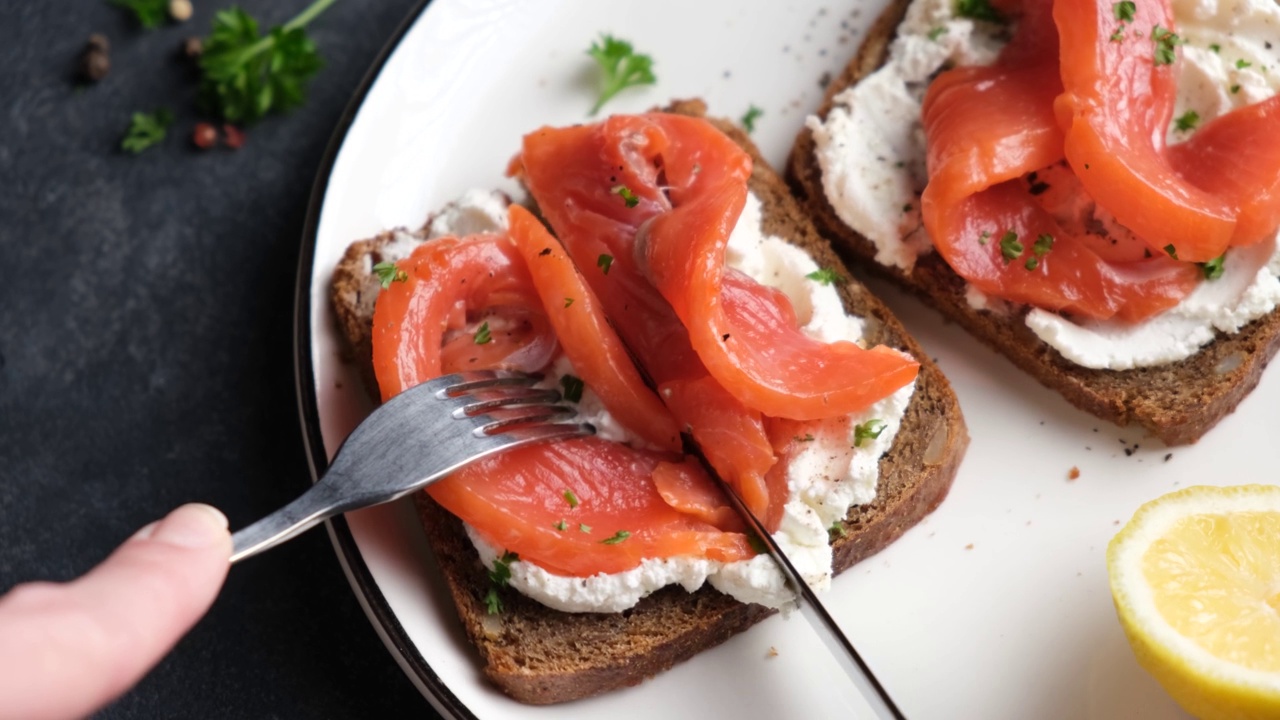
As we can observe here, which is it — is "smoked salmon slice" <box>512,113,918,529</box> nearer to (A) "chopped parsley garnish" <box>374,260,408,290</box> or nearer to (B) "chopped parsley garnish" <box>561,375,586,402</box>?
(B) "chopped parsley garnish" <box>561,375,586,402</box>

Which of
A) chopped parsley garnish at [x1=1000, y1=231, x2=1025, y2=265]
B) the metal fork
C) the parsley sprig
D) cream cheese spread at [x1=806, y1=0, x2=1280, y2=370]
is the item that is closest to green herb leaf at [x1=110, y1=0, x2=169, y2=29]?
the parsley sprig

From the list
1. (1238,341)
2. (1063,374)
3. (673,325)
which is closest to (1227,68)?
(1238,341)

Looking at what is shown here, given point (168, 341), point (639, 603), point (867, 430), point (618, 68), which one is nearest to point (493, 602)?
point (639, 603)

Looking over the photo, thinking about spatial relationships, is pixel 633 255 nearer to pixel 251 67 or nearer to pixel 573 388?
pixel 573 388

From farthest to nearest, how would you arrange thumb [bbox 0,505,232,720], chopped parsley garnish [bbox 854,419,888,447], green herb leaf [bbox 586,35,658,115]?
green herb leaf [bbox 586,35,658,115], chopped parsley garnish [bbox 854,419,888,447], thumb [bbox 0,505,232,720]

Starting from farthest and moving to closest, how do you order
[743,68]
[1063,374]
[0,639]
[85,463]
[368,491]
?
1. [743,68]
2. [85,463]
3. [1063,374]
4. [368,491]
5. [0,639]

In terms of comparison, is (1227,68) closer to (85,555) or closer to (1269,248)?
(1269,248)
